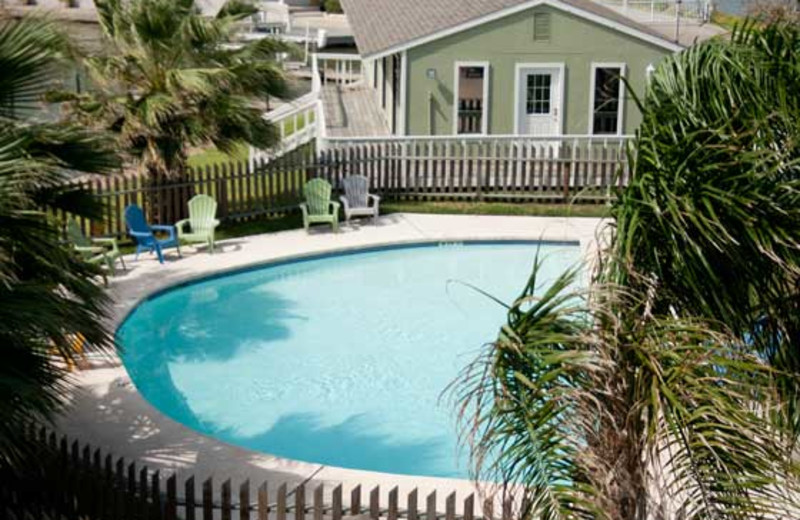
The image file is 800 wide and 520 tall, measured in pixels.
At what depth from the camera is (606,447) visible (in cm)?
596

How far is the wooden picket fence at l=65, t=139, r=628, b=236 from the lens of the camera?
22.0 meters

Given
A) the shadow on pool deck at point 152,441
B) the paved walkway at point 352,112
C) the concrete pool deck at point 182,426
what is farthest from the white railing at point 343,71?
the shadow on pool deck at point 152,441

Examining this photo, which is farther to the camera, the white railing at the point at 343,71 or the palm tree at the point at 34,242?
the white railing at the point at 343,71

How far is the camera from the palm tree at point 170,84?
18.7 meters

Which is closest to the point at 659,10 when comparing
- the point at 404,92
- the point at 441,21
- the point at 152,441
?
the point at 441,21

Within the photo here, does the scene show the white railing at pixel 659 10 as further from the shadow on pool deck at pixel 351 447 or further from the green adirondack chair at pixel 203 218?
the shadow on pool deck at pixel 351 447

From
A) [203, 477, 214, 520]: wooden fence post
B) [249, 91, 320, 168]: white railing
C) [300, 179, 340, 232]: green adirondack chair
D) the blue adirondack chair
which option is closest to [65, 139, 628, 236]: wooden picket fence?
[249, 91, 320, 168]: white railing

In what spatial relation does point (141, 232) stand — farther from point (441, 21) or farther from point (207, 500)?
point (441, 21)

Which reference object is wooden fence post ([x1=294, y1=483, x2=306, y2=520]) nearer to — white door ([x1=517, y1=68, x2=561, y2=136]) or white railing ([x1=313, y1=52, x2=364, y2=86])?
white door ([x1=517, y1=68, x2=561, y2=136])

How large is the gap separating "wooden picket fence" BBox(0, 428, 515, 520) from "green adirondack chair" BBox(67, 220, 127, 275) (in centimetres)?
808

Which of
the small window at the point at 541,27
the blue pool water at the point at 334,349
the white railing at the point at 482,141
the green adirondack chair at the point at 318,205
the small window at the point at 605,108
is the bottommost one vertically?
the blue pool water at the point at 334,349

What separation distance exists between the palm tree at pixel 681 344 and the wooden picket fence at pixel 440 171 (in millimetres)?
15898

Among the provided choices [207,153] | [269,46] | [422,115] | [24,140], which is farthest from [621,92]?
[24,140]

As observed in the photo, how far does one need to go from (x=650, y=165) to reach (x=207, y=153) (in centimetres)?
2540
